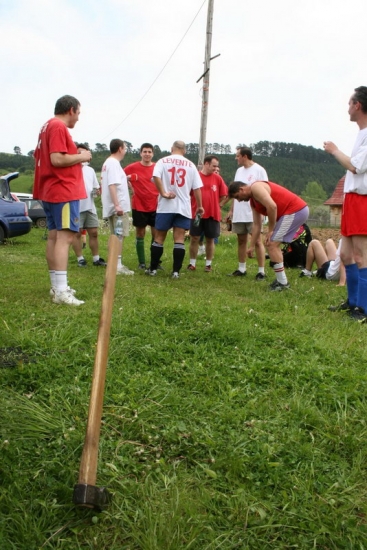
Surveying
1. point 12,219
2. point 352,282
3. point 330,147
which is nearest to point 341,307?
point 352,282

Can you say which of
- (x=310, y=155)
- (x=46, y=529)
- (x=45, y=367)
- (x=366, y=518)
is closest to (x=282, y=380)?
(x=366, y=518)

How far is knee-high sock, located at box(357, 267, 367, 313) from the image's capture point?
5.11 m

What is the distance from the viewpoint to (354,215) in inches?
202

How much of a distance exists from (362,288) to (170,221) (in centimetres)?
320

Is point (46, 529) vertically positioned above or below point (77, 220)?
below

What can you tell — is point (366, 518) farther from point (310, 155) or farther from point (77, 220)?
point (310, 155)

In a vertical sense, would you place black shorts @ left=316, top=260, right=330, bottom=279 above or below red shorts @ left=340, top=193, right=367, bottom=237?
below

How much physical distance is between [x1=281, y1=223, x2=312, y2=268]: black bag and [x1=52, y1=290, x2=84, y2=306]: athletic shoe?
5430 mm

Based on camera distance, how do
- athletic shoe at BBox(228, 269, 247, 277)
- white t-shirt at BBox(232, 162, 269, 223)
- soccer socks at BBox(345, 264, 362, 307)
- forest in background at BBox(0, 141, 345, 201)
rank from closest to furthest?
1. soccer socks at BBox(345, 264, 362, 307)
2. athletic shoe at BBox(228, 269, 247, 277)
3. white t-shirt at BBox(232, 162, 269, 223)
4. forest in background at BBox(0, 141, 345, 201)

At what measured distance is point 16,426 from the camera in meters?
2.88

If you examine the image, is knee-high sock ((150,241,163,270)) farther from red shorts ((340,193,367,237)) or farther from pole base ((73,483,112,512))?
pole base ((73,483,112,512))

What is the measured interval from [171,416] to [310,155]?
272 ft

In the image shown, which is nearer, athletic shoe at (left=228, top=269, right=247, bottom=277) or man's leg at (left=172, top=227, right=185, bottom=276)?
man's leg at (left=172, top=227, right=185, bottom=276)

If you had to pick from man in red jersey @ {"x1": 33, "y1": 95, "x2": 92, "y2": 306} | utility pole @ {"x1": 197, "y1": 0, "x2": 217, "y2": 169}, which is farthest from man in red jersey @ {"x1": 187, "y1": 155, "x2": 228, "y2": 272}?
utility pole @ {"x1": 197, "y1": 0, "x2": 217, "y2": 169}
